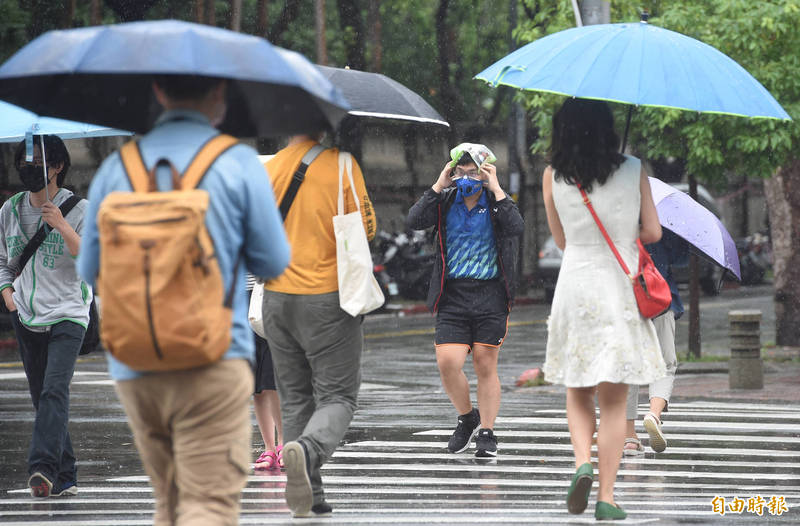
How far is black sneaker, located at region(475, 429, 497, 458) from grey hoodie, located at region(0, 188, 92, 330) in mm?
2612

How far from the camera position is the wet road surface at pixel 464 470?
262 inches

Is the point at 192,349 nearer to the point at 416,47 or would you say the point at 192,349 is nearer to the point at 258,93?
the point at 258,93

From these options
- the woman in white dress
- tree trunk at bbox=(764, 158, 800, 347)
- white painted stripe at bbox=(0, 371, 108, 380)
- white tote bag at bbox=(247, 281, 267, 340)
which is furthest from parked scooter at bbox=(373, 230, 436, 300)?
the woman in white dress

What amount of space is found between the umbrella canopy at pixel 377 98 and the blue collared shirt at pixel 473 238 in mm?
1322

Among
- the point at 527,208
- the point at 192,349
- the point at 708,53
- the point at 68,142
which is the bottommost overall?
the point at 527,208

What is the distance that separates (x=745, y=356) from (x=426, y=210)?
5573 millimetres

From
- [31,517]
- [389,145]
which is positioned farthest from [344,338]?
[389,145]

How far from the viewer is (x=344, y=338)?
650 cm

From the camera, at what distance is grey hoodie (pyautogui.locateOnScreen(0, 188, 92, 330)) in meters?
7.40

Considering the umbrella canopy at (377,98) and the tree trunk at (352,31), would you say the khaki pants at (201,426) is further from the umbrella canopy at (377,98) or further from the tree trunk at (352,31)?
the tree trunk at (352,31)

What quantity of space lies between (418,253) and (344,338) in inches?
893

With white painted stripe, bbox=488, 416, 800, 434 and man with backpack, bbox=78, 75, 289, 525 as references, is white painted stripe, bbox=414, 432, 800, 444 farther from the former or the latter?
man with backpack, bbox=78, 75, 289, 525

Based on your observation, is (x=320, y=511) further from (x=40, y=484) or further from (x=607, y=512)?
(x=40, y=484)

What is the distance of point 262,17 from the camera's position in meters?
31.0
